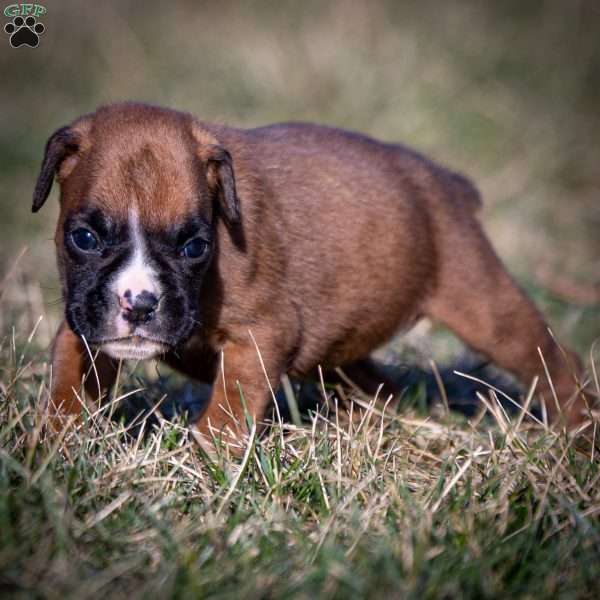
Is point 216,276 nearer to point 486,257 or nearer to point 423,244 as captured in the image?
point 423,244

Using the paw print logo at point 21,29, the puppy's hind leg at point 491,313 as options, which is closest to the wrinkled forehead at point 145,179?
the paw print logo at point 21,29

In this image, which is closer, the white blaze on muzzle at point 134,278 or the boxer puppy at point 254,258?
the white blaze on muzzle at point 134,278

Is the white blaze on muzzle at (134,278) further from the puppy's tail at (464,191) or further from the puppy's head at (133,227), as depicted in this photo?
the puppy's tail at (464,191)

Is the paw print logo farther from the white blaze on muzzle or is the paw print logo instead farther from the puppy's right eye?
the white blaze on muzzle

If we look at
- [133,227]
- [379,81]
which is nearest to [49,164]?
[133,227]

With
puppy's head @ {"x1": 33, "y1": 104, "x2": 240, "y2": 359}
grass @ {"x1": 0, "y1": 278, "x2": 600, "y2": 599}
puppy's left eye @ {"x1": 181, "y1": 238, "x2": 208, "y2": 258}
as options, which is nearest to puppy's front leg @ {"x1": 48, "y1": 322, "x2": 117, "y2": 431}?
grass @ {"x1": 0, "y1": 278, "x2": 600, "y2": 599}

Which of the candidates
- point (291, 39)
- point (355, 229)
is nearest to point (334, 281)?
point (355, 229)
